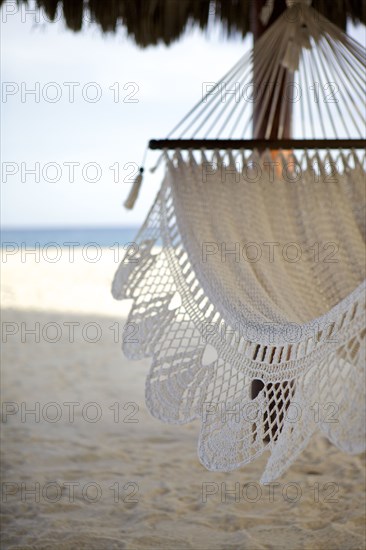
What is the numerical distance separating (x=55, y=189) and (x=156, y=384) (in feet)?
32.7

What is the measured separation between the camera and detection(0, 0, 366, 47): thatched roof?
102 inches

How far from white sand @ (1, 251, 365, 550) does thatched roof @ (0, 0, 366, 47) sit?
1364 millimetres

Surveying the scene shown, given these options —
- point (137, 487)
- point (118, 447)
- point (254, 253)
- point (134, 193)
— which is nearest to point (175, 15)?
point (134, 193)

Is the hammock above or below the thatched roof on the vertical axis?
below

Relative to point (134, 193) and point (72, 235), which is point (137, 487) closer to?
point (134, 193)

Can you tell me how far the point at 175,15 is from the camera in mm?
2660

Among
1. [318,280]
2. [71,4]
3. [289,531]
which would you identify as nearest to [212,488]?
[289,531]

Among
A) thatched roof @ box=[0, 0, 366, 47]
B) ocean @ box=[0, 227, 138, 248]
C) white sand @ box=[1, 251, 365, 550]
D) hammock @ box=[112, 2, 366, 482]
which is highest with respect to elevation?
thatched roof @ box=[0, 0, 366, 47]

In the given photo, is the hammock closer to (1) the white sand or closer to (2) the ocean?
(1) the white sand

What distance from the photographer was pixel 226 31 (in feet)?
8.90

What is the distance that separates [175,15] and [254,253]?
1.32 m

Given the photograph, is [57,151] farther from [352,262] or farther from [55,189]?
[352,262]

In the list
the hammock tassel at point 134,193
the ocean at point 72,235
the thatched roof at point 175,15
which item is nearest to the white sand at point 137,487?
the hammock tassel at point 134,193

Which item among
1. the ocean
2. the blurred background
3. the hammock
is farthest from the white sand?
the ocean
